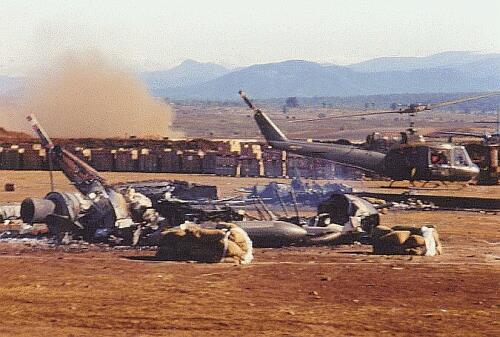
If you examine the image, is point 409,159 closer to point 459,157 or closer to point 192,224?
point 459,157

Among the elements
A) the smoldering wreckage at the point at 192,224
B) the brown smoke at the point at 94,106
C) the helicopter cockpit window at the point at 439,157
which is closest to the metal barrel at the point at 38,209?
the smoldering wreckage at the point at 192,224

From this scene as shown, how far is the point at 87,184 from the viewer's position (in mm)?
25781

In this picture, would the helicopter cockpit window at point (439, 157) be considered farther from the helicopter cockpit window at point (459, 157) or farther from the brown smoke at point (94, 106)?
the brown smoke at point (94, 106)

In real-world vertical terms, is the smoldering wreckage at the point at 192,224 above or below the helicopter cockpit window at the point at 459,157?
below

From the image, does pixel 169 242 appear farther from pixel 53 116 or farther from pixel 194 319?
pixel 53 116

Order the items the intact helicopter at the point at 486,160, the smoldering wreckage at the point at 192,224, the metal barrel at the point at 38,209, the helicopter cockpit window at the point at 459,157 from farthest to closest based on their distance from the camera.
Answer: the intact helicopter at the point at 486,160, the helicopter cockpit window at the point at 459,157, the metal barrel at the point at 38,209, the smoldering wreckage at the point at 192,224

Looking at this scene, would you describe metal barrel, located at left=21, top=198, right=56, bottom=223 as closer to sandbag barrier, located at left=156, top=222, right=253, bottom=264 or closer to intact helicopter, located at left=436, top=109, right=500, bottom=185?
sandbag barrier, located at left=156, top=222, right=253, bottom=264

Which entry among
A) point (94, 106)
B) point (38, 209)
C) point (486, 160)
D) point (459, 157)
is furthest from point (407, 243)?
point (94, 106)

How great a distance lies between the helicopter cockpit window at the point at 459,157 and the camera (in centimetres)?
3341

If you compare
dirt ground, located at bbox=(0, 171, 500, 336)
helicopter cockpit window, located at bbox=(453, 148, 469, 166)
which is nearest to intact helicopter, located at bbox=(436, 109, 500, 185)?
helicopter cockpit window, located at bbox=(453, 148, 469, 166)

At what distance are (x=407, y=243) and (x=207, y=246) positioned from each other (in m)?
4.28

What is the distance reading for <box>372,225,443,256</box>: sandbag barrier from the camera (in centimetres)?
2047

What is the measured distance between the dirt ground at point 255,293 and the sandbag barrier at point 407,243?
330 mm

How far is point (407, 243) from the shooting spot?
20609 millimetres
